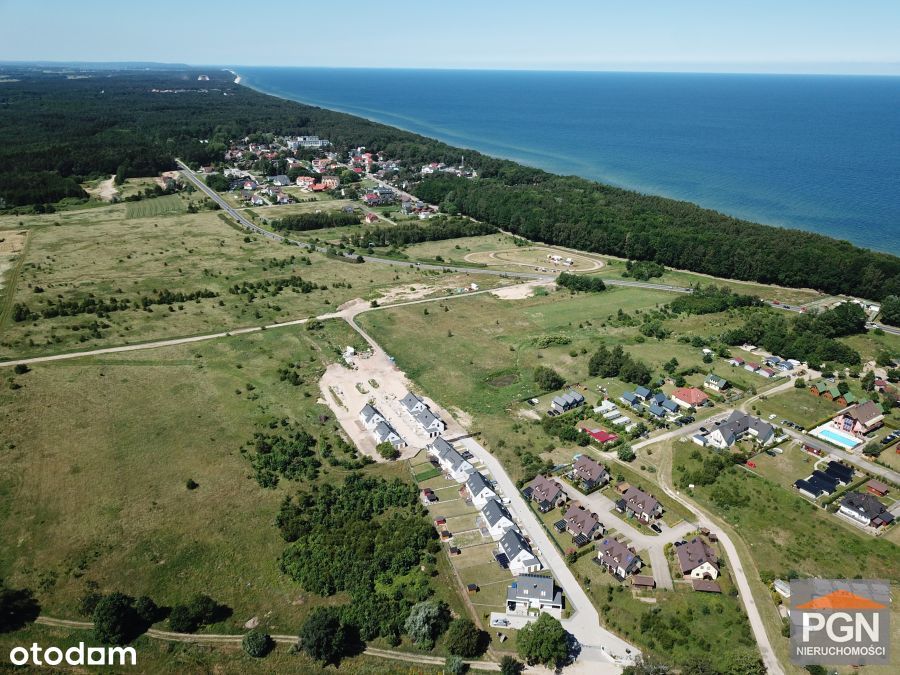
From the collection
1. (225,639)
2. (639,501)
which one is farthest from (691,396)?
(225,639)

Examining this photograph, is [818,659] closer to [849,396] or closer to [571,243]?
[849,396]

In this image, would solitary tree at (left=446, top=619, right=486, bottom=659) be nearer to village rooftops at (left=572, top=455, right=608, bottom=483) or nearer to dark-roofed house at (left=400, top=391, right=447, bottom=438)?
village rooftops at (left=572, top=455, right=608, bottom=483)

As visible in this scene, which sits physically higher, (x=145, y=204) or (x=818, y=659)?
(x=145, y=204)

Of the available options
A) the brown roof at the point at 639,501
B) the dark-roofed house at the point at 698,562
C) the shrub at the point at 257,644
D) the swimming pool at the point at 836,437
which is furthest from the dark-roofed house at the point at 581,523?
the swimming pool at the point at 836,437

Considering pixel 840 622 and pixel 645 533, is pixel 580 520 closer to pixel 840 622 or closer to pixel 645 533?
pixel 645 533

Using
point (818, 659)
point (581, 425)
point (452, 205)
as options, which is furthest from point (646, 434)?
point (452, 205)

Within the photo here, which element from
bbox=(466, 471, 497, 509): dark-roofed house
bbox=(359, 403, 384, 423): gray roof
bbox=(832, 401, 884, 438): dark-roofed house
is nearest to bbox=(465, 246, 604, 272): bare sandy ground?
bbox=(832, 401, 884, 438): dark-roofed house
